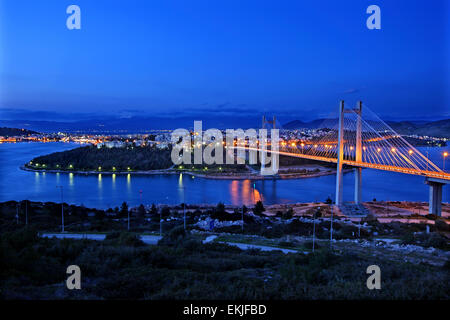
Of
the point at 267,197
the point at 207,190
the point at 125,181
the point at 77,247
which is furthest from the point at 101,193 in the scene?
the point at 77,247

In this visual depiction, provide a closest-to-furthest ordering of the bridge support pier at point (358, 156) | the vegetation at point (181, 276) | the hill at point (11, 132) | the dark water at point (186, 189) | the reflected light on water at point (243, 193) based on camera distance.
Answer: the vegetation at point (181, 276) < the bridge support pier at point (358, 156) < the reflected light on water at point (243, 193) < the dark water at point (186, 189) < the hill at point (11, 132)

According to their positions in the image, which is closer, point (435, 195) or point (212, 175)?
point (435, 195)

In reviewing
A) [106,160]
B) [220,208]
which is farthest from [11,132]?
[220,208]

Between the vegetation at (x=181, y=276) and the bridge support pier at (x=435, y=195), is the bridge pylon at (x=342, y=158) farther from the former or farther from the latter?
the vegetation at (x=181, y=276)

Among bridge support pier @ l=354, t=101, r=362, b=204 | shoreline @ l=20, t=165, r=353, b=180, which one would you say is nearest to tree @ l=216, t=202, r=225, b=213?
bridge support pier @ l=354, t=101, r=362, b=204

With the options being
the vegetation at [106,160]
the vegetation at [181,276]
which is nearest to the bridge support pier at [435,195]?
the vegetation at [181,276]

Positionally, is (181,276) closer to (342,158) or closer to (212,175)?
(342,158)

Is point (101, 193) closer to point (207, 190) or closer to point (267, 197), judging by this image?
point (207, 190)
